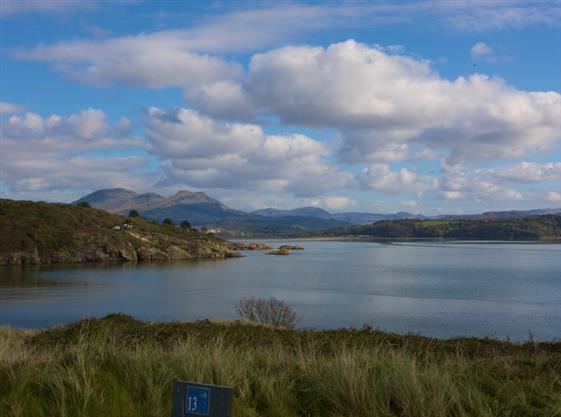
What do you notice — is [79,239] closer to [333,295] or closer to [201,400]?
[333,295]

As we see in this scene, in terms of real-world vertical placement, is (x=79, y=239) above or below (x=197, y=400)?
below

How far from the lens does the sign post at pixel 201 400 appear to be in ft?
15.9

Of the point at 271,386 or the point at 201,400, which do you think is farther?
the point at 271,386

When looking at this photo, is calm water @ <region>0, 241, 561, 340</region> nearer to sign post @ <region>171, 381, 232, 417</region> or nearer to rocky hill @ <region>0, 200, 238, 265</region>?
rocky hill @ <region>0, 200, 238, 265</region>

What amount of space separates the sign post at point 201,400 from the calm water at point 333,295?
32.2 metres

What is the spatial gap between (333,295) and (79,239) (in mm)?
79764

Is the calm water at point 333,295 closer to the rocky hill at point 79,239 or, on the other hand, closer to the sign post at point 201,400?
the rocky hill at point 79,239

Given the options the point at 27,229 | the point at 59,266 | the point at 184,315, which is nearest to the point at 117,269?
the point at 59,266

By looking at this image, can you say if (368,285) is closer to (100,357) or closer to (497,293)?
(497,293)

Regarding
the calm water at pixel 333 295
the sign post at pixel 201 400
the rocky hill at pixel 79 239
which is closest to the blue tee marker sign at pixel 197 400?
the sign post at pixel 201 400

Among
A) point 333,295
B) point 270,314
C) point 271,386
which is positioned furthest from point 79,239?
point 271,386

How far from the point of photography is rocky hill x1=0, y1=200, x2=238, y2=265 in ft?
369

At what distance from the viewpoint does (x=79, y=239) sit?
12188 centimetres

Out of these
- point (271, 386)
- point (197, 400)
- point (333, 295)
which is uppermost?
point (197, 400)
